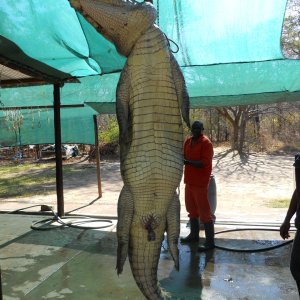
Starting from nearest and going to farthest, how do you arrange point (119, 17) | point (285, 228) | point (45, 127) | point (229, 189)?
point (119, 17), point (285, 228), point (45, 127), point (229, 189)

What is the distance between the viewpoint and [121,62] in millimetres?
4449

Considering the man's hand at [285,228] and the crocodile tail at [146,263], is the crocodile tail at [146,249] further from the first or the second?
the man's hand at [285,228]

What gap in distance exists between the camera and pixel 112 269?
4.10 m

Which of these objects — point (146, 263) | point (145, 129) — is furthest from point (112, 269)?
point (145, 129)

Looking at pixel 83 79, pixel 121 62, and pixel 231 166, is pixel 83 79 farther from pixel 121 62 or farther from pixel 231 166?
pixel 231 166

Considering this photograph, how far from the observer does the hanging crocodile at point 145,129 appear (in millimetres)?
1813

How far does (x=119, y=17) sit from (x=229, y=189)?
9641 mm

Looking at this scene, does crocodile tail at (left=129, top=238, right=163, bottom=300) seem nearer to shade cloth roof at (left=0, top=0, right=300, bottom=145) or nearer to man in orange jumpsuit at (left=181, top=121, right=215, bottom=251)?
shade cloth roof at (left=0, top=0, right=300, bottom=145)

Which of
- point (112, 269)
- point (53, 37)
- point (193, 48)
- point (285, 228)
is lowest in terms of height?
point (112, 269)

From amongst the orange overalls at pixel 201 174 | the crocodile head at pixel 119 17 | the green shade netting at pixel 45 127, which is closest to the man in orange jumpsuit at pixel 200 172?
the orange overalls at pixel 201 174

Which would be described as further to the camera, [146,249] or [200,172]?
[200,172]

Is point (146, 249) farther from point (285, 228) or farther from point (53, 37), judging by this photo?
point (53, 37)

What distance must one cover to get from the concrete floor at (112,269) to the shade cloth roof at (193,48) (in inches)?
78.9

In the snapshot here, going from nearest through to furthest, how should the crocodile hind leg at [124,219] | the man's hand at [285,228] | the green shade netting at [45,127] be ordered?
1. the crocodile hind leg at [124,219]
2. the man's hand at [285,228]
3. the green shade netting at [45,127]
